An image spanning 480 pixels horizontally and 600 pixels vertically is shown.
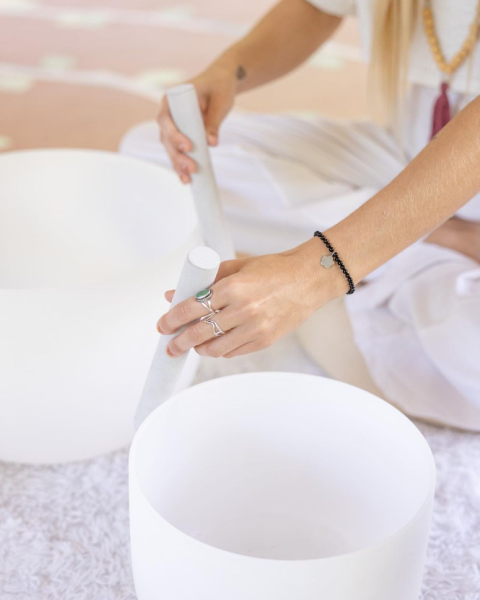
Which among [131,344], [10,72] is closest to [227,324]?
[131,344]

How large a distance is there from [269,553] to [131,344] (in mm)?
314

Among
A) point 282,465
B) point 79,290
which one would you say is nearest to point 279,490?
point 282,465

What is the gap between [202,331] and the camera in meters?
0.83

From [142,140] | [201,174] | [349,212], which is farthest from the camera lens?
[142,140]

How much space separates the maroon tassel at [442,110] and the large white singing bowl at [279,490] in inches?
28.6

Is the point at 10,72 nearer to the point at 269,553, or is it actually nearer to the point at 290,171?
the point at 290,171

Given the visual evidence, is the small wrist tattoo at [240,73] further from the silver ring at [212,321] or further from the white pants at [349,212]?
the silver ring at [212,321]

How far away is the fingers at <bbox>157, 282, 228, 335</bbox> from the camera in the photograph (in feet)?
2.67

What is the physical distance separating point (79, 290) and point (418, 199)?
0.41 metres

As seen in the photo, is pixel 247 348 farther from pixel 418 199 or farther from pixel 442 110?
pixel 442 110

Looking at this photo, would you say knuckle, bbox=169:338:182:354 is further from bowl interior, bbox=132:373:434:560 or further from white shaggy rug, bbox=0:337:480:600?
white shaggy rug, bbox=0:337:480:600

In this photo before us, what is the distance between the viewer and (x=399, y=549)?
2.28 ft

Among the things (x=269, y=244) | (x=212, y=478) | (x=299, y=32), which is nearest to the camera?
(x=212, y=478)

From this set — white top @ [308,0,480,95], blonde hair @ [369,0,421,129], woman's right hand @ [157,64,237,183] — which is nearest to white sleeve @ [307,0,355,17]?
white top @ [308,0,480,95]
